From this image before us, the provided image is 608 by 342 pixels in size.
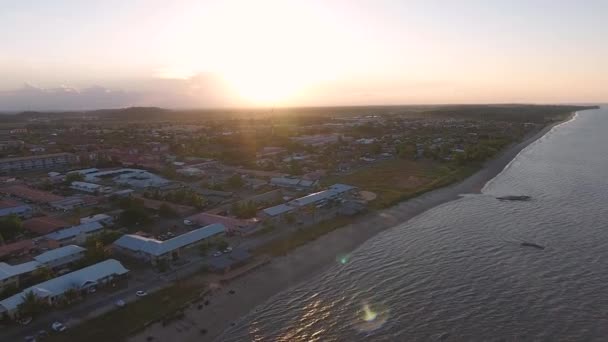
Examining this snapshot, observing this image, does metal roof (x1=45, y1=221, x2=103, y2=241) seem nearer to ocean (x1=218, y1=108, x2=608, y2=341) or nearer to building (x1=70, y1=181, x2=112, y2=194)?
building (x1=70, y1=181, x2=112, y2=194)

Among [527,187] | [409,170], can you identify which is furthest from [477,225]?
[409,170]

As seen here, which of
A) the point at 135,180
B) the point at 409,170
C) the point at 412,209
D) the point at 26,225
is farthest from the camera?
the point at 409,170

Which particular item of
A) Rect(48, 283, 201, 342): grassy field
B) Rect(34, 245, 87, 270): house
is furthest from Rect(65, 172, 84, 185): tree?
Rect(48, 283, 201, 342): grassy field

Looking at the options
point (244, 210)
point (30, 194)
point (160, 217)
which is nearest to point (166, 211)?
point (160, 217)

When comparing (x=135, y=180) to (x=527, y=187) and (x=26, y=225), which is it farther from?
(x=527, y=187)

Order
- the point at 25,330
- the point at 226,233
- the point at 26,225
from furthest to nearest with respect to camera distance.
→ 1. the point at 26,225
2. the point at 226,233
3. the point at 25,330

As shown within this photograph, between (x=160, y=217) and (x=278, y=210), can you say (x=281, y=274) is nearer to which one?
(x=278, y=210)
